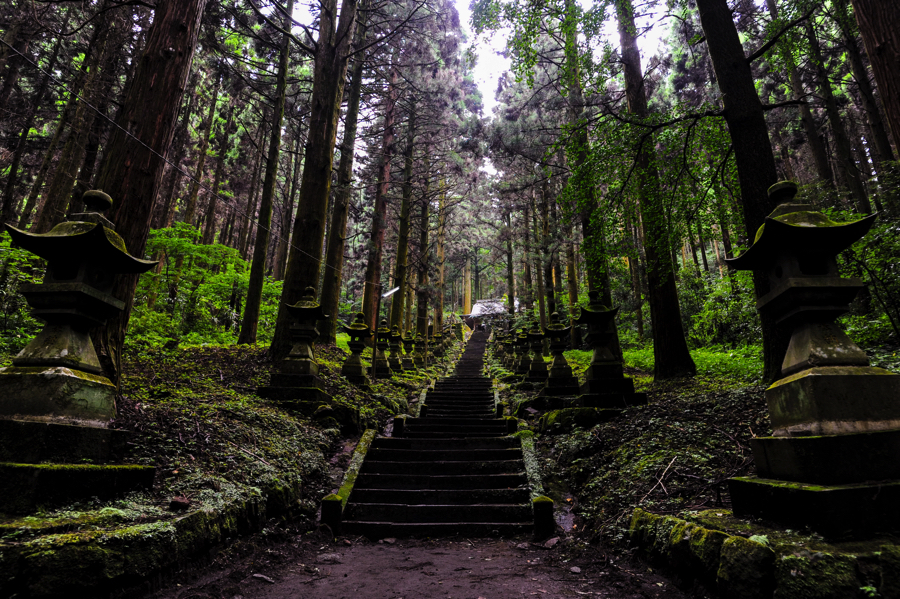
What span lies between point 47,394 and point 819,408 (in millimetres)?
5172

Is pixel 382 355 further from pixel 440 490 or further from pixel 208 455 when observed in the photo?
pixel 208 455

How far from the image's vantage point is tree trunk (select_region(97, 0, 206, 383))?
15.3 ft

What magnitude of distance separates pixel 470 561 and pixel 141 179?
17.4 ft

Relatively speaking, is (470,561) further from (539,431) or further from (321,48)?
(321,48)

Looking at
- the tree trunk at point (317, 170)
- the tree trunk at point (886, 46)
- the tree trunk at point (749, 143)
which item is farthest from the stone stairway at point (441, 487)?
the tree trunk at point (886, 46)

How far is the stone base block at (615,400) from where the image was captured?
6.52 m

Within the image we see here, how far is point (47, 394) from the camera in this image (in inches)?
120

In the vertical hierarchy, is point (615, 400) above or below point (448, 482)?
above

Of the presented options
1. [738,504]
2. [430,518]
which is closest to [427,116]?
[430,518]

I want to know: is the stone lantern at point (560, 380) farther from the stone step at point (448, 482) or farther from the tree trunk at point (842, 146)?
the tree trunk at point (842, 146)

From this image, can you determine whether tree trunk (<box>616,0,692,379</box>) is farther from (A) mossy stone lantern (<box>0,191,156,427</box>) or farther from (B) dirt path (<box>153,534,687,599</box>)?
(A) mossy stone lantern (<box>0,191,156,427</box>)

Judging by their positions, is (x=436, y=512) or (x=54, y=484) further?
(x=436, y=512)

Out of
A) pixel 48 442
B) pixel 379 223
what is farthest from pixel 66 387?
pixel 379 223

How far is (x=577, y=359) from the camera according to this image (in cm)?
1463
